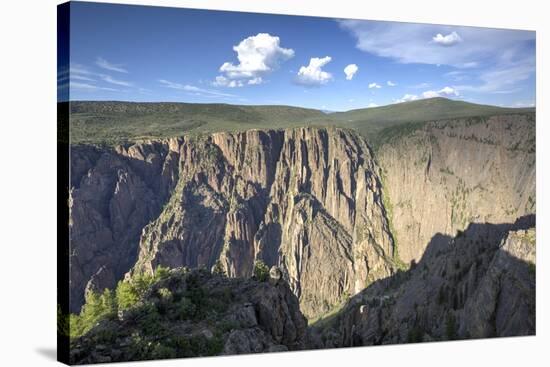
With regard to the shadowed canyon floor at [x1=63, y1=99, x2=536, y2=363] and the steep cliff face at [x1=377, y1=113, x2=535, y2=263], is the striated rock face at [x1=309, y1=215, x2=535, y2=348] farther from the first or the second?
the steep cliff face at [x1=377, y1=113, x2=535, y2=263]

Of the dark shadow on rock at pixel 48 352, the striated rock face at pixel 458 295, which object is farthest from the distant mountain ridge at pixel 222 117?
the dark shadow on rock at pixel 48 352

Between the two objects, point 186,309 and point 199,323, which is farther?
point 186,309

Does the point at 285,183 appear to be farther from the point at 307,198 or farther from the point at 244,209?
the point at 244,209

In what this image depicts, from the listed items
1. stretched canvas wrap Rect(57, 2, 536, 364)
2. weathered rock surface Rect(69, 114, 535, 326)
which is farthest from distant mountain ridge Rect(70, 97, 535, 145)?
weathered rock surface Rect(69, 114, 535, 326)

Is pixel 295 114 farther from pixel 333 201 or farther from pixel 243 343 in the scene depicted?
pixel 243 343

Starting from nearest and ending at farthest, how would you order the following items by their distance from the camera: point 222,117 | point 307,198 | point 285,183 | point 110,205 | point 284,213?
point 110,205, point 222,117, point 284,213, point 285,183, point 307,198

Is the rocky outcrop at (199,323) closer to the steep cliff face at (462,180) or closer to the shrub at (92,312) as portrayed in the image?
the shrub at (92,312)

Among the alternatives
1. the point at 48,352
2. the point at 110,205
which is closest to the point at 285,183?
the point at 110,205
